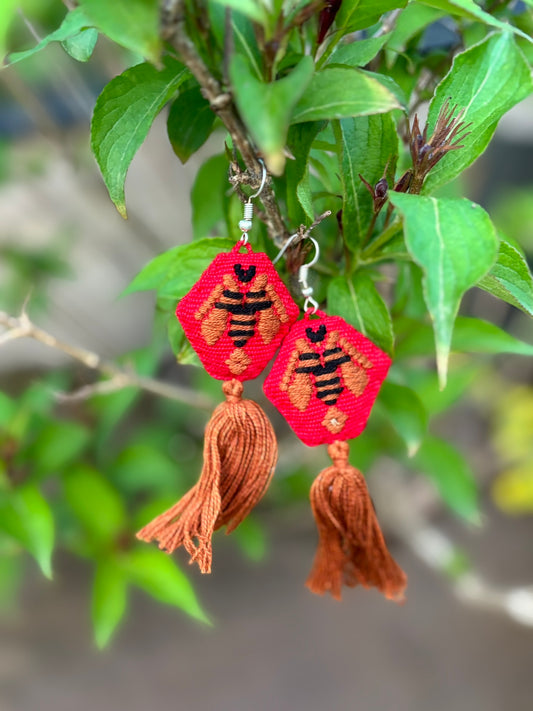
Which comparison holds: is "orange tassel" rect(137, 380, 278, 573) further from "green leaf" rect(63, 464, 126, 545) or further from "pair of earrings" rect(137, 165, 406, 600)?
"green leaf" rect(63, 464, 126, 545)

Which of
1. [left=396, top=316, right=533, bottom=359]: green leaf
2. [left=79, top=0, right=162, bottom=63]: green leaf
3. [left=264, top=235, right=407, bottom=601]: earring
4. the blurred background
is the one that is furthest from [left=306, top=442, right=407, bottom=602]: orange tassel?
the blurred background

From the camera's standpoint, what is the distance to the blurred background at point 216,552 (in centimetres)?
117

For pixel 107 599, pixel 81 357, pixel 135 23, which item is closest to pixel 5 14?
pixel 135 23

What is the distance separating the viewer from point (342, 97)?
1.23ft

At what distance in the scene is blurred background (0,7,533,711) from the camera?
117 cm

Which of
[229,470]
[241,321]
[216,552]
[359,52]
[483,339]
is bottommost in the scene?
[216,552]

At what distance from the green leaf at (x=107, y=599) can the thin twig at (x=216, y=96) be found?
1.85 feet

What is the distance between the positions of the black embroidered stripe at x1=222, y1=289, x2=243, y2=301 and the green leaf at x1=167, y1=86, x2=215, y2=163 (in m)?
0.12

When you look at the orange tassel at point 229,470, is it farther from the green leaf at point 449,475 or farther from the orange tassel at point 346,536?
the green leaf at point 449,475

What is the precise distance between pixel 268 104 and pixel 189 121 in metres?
0.19

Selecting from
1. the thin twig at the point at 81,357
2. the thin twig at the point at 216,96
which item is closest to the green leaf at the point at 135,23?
the thin twig at the point at 216,96

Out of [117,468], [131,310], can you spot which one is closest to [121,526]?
[117,468]

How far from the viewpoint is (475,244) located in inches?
14.2

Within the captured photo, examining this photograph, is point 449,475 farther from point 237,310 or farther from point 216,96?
point 216,96
